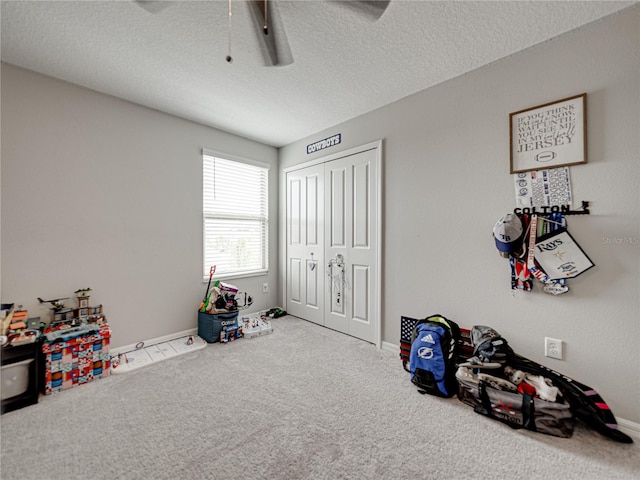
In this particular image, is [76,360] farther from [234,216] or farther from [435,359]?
[435,359]

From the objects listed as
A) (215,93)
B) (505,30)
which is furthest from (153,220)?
(505,30)

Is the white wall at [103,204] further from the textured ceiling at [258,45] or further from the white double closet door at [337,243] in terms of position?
the white double closet door at [337,243]

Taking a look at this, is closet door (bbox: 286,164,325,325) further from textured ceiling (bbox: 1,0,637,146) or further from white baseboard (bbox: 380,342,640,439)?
white baseboard (bbox: 380,342,640,439)

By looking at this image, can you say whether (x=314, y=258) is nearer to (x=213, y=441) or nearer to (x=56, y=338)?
(x=213, y=441)

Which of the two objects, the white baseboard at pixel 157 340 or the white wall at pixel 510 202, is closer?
the white wall at pixel 510 202

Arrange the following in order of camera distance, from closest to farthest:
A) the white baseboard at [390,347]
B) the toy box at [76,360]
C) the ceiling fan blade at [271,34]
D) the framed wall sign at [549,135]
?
1. the ceiling fan blade at [271,34]
2. the framed wall sign at [549,135]
3. the toy box at [76,360]
4. the white baseboard at [390,347]

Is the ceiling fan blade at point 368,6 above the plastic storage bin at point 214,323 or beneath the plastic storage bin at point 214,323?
above

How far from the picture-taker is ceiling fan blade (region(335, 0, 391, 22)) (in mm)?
1346

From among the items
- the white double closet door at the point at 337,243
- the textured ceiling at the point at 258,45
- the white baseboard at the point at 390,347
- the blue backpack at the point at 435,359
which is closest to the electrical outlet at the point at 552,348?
the blue backpack at the point at 435,359

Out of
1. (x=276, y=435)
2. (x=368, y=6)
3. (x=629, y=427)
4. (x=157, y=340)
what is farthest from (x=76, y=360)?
(x=629, y=427)

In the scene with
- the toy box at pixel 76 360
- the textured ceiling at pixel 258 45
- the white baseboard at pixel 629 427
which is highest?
the textured ceiling at pixel 258 45

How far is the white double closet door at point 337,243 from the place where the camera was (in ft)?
9.64

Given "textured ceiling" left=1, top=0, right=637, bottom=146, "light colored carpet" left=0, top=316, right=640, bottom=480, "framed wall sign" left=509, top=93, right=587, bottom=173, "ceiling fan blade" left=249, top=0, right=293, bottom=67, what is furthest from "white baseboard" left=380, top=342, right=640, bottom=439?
"ceiling fan blade" left=249, top=0, right=293, bottom=67

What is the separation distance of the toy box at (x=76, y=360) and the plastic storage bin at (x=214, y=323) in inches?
35.3
